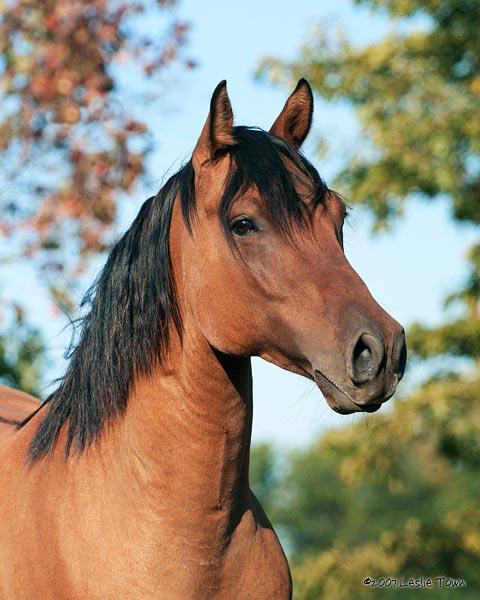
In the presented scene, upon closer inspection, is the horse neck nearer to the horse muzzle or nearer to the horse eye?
the horse eye

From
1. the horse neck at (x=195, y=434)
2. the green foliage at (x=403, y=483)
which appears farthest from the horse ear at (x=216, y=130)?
the green foliage at (x=403, y=483)

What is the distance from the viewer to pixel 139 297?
11.3ft

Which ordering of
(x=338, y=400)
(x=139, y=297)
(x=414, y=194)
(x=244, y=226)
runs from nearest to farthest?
1. (x=338, y=400)
2. (x=244, y=226)
3. (x=139, y=297)
4. (x=414, y=194)

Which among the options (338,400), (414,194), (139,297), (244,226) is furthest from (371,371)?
(414,194)

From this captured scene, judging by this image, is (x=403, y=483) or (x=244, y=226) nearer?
(x=244, y=226)

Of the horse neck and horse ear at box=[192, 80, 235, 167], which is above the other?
horse ear at box=[192, 80, 235, 167]

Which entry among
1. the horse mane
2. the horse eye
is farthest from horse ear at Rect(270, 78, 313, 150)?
the horse eye

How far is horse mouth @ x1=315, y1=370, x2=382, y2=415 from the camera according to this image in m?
2.93

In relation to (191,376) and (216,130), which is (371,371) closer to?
(191,376)

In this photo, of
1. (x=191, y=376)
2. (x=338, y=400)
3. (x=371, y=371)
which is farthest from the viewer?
(x=191, y=376)

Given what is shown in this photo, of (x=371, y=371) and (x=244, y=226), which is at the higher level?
(x=244, y=226)

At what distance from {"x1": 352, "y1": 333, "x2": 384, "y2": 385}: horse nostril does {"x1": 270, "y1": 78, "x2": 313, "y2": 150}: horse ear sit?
1091 millimetres

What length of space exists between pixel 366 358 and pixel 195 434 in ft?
2.27

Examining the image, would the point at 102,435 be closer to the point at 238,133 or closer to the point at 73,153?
the point at 238,133
